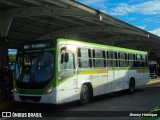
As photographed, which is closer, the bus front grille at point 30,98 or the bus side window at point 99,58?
the bus front grille at point 30,98

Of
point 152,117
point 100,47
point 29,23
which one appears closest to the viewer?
point 152,117

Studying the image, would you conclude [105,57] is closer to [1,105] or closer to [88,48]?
[88,48]

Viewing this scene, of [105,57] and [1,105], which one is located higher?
[105,57]

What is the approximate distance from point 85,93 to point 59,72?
7.44ft

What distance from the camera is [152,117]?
551cm

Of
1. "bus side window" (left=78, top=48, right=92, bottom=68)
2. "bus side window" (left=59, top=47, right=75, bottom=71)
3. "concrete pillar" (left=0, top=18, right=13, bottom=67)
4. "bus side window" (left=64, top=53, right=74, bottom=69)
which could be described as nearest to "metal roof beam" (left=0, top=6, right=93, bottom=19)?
"concrete pillar" (left=0, top=18, right=13, bottom=67)

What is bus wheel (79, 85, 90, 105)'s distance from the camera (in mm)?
14022

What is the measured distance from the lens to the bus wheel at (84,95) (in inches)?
552

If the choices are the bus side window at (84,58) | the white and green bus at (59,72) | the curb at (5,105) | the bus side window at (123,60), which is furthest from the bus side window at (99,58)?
the curb at (5,105)

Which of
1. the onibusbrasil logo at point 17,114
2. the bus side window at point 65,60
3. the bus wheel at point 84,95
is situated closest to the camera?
the onibusbrasil logo at point 17,114

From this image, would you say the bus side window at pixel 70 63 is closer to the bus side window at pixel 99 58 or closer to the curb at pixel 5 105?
the bus side window at pixel 99 58

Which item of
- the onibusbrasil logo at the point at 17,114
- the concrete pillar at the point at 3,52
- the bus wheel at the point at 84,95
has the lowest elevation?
the onibusbrasil logo at the point at 17,114

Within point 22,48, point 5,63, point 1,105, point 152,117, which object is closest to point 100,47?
point 22,48

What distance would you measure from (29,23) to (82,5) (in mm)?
5171
